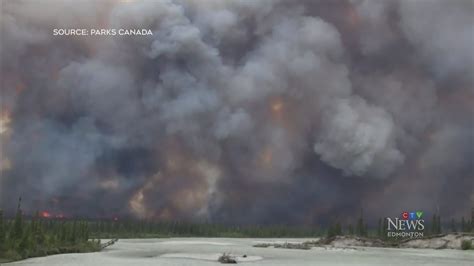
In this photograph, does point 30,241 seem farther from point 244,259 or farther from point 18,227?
point 244,259

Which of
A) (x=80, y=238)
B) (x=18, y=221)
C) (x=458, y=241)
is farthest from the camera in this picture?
(x=458, y=241)

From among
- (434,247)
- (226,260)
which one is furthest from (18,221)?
(434,247)

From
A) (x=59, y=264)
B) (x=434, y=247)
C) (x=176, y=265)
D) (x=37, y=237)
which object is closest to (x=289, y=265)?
(x=176, y=265)

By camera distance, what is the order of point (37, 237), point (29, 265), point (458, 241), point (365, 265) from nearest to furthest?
point (29, 265) < point (365, 265) < point (37, 237) < point (458, 241)

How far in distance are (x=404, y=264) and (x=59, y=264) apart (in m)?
64.7

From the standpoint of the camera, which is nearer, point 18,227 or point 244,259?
point 18,227

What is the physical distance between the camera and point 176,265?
88.2m

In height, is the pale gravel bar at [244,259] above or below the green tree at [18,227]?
below

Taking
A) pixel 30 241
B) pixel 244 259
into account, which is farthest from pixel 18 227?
pixel 244 259

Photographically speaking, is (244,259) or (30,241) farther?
(244,259)

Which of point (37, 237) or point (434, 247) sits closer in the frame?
point (37, 237)

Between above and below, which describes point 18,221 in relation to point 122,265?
above

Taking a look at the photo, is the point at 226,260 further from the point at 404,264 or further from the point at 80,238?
the point at 80,238

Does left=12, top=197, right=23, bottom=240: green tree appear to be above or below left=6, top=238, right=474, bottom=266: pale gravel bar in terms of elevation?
above
